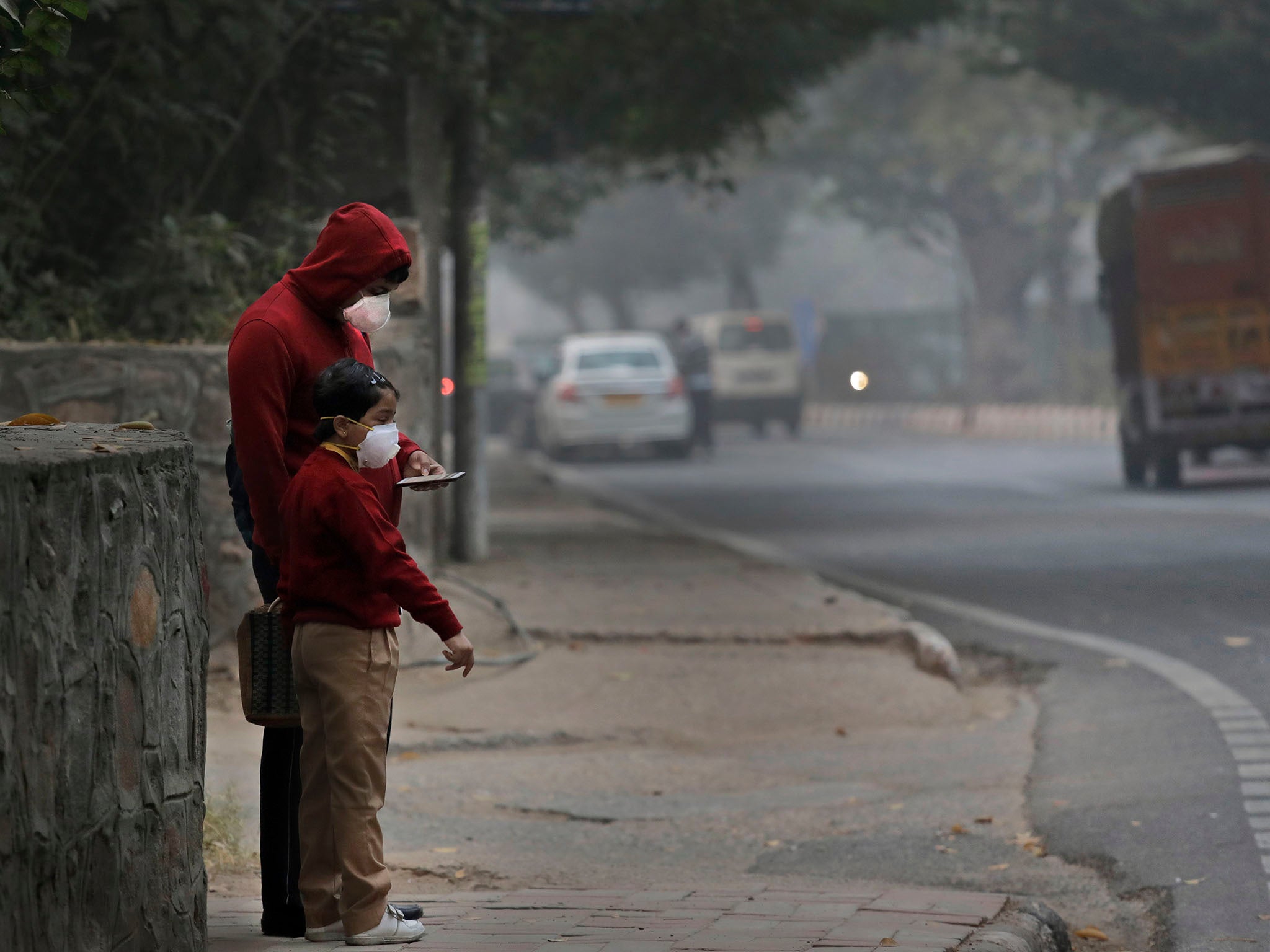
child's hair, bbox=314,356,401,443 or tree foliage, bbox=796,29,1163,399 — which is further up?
tree foliage, bbox=796,29,1163,399

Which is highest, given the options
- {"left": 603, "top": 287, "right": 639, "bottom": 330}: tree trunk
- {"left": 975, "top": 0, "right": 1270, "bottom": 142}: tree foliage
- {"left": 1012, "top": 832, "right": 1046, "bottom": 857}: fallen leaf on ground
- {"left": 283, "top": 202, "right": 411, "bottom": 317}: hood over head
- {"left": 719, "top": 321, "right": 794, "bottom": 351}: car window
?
{"left": 975, "top": 0, "right": 1270, "bottom": 142}: tree foliage

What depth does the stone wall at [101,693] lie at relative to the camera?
10.0ft

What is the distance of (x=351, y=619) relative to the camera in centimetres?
397

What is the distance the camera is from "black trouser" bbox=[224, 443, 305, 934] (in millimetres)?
4156

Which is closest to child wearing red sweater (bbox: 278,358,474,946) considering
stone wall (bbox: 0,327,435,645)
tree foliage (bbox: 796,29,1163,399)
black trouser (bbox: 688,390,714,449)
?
stone wall (bbox: 0,327,435,645)

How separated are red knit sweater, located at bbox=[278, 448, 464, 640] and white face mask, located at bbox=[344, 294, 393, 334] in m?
0.39

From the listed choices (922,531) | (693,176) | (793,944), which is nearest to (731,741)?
(793,944)

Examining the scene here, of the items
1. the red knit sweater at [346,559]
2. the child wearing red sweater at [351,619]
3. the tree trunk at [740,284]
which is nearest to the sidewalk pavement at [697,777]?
the child wearing red sweater at [351,619]

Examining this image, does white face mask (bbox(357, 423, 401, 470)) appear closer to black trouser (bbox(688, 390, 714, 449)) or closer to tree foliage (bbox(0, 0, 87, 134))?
tree foliage (bbox(0, 0, 87, 134))

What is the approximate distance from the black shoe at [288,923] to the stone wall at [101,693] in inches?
18.3

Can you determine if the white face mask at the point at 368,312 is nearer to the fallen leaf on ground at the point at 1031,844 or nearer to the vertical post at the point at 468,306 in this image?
the fallen leaf on ground at the point at 1031,844

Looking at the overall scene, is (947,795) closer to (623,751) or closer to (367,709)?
(623,751)

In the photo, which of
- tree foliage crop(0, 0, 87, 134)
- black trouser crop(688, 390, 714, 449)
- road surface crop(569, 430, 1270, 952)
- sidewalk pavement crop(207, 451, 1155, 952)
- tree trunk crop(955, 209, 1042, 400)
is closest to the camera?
tree foliage crop(0, 0, 87, 134)

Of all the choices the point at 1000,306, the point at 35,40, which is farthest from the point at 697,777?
the point at 1000,306
